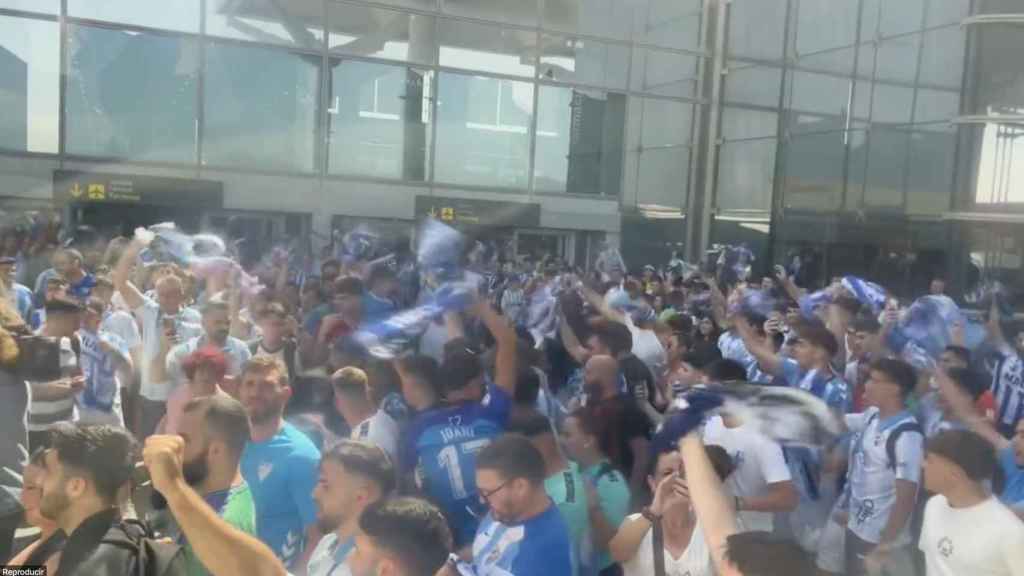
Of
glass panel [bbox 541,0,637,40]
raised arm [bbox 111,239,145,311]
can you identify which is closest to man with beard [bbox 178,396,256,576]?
raised arm [bbox 111,239,145,311]

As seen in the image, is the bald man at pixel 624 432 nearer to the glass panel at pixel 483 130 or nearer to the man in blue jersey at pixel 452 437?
the man in blue jersey at pixel 452 437

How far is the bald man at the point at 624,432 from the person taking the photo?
3.93m

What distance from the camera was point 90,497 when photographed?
2672 millimetres

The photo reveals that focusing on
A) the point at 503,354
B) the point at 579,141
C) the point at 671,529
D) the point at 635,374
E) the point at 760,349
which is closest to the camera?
the point at 671,529

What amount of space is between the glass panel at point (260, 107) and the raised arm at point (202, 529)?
15.6 m

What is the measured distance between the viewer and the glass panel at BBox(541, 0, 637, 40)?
19562 mm

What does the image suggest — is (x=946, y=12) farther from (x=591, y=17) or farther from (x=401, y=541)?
(x=401, y=541)

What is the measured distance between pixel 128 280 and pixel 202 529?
15.3ft

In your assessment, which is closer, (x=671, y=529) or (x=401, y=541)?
(x=401, y=541)

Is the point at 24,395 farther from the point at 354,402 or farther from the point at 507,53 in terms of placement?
the point at 507,53

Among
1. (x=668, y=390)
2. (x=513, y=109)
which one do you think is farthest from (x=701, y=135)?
(x=668, y=390)

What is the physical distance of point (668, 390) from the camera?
19.9ft

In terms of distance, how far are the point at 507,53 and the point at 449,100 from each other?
5.75ft

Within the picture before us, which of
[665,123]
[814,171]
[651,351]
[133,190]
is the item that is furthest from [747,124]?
[651,351]
